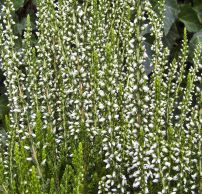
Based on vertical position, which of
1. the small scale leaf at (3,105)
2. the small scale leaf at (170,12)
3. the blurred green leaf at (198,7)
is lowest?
the small scale leaf at (3,105)

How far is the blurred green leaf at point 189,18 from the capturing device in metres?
2.25

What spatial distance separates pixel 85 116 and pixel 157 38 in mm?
672

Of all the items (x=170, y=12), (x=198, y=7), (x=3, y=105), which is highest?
(x=198, y=7)

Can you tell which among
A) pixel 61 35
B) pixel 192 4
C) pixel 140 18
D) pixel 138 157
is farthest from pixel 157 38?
pixel 192 4

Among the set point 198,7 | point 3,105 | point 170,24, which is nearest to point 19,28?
point 3,105

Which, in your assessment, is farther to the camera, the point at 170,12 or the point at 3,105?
the point at 3,105

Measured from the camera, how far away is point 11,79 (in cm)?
114

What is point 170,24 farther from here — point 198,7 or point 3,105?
point 3,105

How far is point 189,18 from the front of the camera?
2.28m

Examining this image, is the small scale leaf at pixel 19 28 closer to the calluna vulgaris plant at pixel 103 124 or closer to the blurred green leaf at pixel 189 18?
the calluna vulgaris plant at pixel 103 124

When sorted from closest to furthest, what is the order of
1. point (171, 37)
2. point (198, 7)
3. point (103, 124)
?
point (103, 124)
point (171, 37)
point (198, 7)

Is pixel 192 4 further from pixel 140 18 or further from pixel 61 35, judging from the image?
pixel 140 18

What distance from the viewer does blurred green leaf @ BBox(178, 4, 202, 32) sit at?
7.39 feet

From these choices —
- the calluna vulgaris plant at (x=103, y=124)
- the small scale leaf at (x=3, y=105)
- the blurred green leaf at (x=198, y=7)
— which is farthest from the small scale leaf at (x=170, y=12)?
the small scale leaf at (x=3, y=105)
